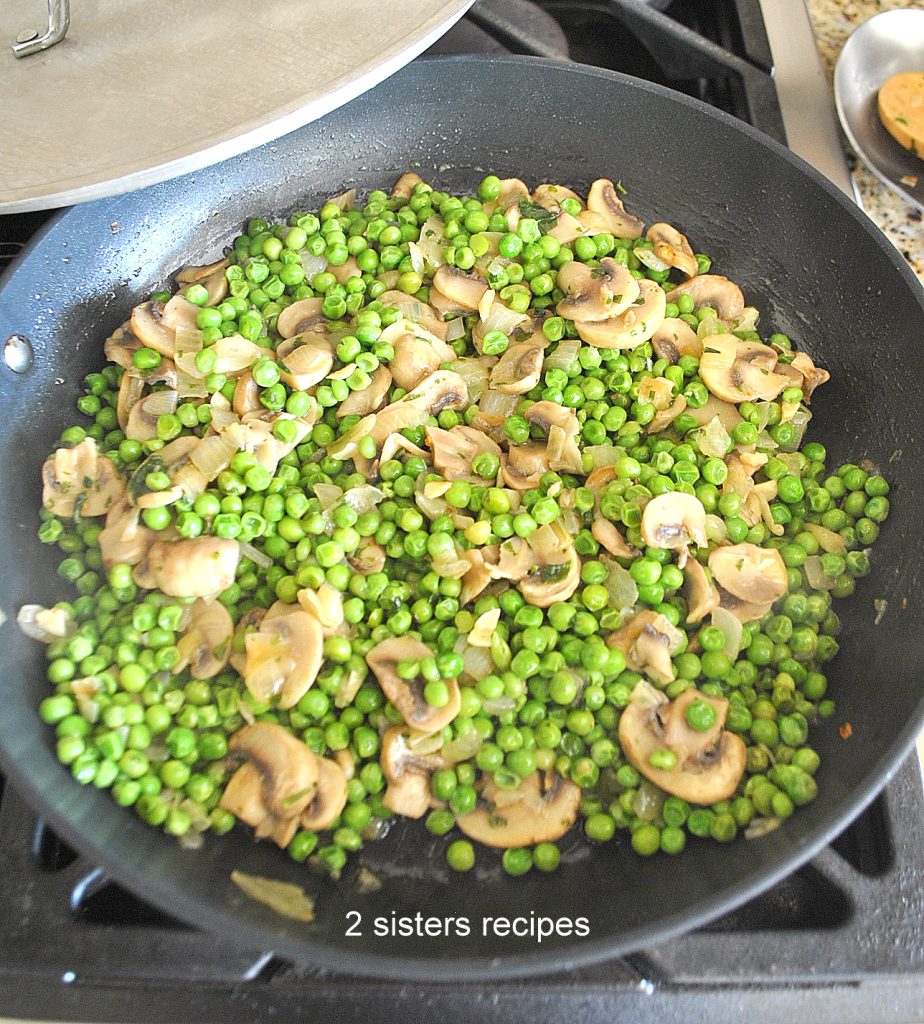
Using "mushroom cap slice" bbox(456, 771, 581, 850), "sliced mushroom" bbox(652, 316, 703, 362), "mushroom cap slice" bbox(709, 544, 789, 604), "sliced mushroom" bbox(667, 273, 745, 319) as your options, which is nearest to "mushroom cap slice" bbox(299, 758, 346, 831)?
"mushroom cap slice" bbox(456, 771, 581, 850)

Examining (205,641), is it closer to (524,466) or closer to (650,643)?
(524,466)


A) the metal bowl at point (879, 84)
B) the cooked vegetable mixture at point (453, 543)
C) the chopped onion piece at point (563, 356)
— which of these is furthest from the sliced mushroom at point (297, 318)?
the metal bowl at point (879, 84)

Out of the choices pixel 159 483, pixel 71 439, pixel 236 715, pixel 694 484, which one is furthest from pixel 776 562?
pixel 71 439

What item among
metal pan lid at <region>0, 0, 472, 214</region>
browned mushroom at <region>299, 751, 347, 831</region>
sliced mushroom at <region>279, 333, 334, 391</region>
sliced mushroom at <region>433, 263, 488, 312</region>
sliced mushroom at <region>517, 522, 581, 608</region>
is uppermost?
metal pan lid at <region>0, 0, 472, 214</region>

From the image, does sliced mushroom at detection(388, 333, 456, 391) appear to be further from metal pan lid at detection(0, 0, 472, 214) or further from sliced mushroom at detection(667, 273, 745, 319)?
sliced mushroom at detection(667, 273, 745, 319)

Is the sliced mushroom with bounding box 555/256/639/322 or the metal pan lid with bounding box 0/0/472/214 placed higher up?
the metal pan lid with bounding box 0/0/472/214

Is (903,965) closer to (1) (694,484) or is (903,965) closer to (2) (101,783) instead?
(1) (694,484)
